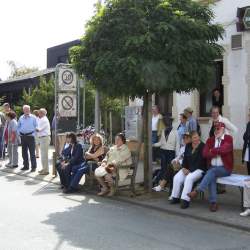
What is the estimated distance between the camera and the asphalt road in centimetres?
717

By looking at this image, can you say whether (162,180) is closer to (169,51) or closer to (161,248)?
(169,51)

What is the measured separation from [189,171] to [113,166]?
1.82m

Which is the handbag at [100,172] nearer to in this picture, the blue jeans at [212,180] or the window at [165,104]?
the blue jeans at [212,180]

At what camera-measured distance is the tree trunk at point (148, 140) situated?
37.2 ft

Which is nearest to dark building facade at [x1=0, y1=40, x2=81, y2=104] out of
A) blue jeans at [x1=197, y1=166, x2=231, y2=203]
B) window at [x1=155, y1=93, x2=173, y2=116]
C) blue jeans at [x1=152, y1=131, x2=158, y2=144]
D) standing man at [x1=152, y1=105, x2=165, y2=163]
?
window at [x1=155, y1=93, x2=173, y2=116]

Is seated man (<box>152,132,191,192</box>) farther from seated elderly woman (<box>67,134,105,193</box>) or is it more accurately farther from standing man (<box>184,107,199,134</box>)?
seated elderly woman (<box>67,134,105,193</box>)

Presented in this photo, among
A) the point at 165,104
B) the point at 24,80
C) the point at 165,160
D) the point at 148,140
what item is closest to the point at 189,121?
the point at 165,160

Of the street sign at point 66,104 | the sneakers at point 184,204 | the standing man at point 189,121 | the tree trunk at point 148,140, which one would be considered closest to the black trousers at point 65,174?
the tree trunk at point 148,140

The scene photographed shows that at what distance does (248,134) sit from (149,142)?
2.08 meters

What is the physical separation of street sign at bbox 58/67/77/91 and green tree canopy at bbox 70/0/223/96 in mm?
3263

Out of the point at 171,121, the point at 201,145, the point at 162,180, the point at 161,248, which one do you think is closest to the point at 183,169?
the point at 201,145

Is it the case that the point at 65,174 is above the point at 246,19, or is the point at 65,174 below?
below

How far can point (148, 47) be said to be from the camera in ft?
33.4

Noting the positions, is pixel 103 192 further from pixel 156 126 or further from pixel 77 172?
pixel 156 126
